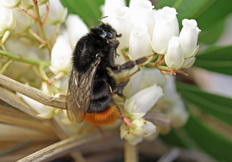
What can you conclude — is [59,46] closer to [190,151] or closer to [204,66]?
[204,66]

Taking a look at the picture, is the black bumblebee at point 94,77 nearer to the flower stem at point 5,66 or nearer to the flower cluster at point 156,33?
the flower cluster at point 156,33

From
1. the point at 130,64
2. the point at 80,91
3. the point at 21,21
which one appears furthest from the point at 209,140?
the point at 21,21

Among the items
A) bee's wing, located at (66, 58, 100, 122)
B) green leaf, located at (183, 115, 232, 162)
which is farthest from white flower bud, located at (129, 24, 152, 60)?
green leaf, located at (183, 115, 232, 162)

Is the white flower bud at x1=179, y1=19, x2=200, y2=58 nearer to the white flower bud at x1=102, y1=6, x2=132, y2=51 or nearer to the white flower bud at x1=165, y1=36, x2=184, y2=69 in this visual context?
the white flower bud at x1=165, y1=36, x2=184, y2=69

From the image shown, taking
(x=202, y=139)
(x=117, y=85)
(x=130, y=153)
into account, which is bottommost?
(x=202, y=139)

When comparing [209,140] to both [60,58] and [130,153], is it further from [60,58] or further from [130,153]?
[60,58]

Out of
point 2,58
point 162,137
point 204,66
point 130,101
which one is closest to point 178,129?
point 162,137
